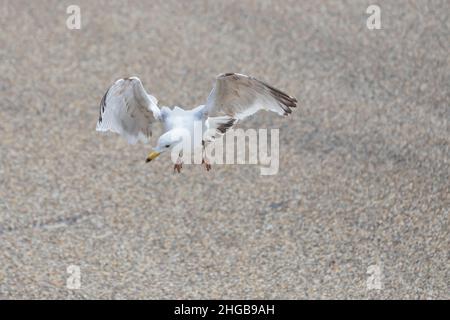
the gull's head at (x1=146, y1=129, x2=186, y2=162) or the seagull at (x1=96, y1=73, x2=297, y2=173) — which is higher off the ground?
the seagull at (x1=96, y1=73, x2=297, y2=173)

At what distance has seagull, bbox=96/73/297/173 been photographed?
10.2 feet

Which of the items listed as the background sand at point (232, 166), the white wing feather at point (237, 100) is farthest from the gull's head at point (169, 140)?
the background sand at point (232, 166)

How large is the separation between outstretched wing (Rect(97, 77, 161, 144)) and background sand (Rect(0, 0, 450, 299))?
3.92 feet

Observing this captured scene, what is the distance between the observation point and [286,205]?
486cm

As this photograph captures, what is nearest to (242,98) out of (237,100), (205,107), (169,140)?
(237,100)

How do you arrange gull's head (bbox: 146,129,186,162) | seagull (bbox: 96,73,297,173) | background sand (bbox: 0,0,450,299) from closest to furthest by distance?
gull's head (bbox: 146,129,186,162) < seagull (bbox: 96,73,297,173) < background sand (bbox: 0,0,450,299)

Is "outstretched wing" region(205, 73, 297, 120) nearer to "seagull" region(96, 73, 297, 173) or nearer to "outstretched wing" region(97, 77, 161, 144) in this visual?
"seagull" region(96, 73, 297, 173)

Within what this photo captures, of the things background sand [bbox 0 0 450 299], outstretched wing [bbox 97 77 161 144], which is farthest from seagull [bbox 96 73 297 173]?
background sand [bbox 0 0 450 299]

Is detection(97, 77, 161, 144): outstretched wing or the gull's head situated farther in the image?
detection(97, 77, 161, 144): outstretched wing

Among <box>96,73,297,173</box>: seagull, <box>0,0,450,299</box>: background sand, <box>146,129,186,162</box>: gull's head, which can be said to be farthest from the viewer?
<box>0,0,450,299</box>: background sand

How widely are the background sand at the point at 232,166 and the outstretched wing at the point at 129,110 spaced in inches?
47.0

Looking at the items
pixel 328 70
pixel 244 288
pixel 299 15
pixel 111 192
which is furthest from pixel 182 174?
pixel 299 15

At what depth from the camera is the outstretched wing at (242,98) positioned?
3160 mm
